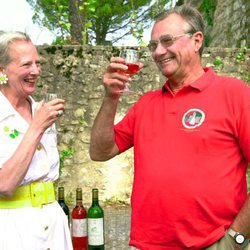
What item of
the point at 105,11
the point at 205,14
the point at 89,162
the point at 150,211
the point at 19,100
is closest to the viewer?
the point at 150,211

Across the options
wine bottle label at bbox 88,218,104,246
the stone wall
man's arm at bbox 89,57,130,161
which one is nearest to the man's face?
man's arm at bbox 89,57,130,161

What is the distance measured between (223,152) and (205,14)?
8569mm

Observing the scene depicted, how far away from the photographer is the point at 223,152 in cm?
206

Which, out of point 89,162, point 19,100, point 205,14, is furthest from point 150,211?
point 205,14

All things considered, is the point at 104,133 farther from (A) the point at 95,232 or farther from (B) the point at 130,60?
(A) the point at 95,232

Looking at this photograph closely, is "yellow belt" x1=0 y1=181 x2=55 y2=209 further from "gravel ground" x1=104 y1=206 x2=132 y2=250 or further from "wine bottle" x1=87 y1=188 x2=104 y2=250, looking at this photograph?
"gravel ground" x1=104 y1=206 x2=132 y2=250

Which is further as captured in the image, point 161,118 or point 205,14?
point 205,14

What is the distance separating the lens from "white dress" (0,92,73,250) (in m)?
2.17

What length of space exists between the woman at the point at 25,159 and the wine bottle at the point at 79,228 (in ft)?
3.48

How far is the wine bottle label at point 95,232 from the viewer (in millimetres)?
3352

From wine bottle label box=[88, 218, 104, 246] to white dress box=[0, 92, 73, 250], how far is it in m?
0.98

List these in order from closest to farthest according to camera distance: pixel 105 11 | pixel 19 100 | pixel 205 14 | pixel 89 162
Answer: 1. pixel 19 100
2. pixel 89 162
3. pixel 205 14
4. pixel 105 11

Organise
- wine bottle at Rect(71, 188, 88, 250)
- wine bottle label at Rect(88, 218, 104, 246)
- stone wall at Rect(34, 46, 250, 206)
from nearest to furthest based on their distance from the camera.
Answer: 1. wine bottle label at Rect(88, 218, 104, 246)
2. wine bottle at Rect(71, 188, 88, 250)
3. stone wall at Rect(34, 46, 250, 206)

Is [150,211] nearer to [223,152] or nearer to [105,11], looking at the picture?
[223,152]
